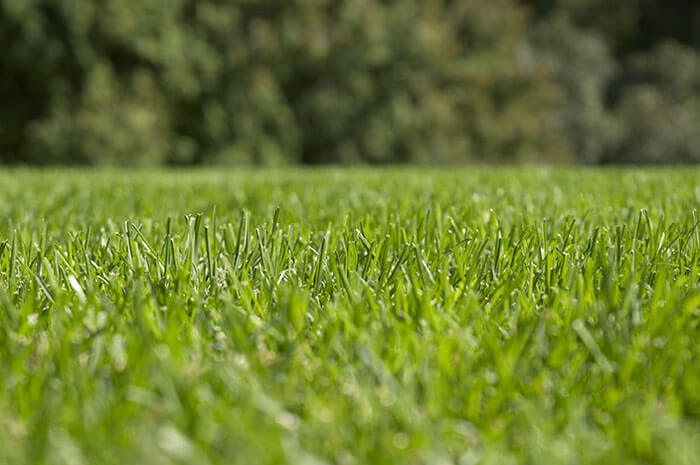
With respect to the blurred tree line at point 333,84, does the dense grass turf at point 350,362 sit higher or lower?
lower

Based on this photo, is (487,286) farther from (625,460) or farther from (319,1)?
(319,1)

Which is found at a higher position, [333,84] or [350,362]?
[333,84]

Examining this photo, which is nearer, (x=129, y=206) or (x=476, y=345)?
(x=476, y=345)

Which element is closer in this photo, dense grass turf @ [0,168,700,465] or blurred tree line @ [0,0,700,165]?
dense grass turf @ [0,168,700,465]

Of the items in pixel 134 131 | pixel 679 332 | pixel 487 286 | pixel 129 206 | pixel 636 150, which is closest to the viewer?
pixel 679 332

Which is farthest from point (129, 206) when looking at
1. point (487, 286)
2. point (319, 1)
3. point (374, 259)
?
point (319, 1)

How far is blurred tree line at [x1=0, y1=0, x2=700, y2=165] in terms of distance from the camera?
41.5 ft

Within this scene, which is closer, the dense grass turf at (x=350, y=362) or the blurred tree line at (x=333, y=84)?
the dense grass turf at (x=350, y=362)

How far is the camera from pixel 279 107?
15000 millimetres

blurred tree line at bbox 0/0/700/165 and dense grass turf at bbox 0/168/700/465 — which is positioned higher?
blurred tree line at bbox 0/0/700/165

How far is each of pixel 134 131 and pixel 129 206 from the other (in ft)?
33.5

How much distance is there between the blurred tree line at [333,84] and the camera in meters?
12.7

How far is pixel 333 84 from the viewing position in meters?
15.7

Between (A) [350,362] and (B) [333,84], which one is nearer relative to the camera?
(A) [350,362]
